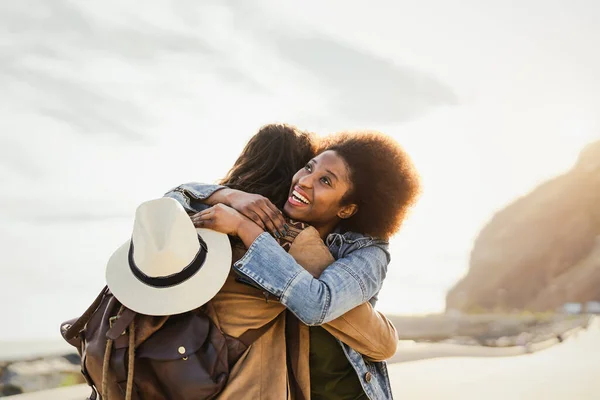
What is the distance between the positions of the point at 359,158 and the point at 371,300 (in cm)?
58

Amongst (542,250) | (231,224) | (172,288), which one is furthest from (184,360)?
(542,250)

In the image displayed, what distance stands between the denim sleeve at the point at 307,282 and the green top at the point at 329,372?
28cm

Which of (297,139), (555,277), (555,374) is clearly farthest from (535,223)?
(297,139)

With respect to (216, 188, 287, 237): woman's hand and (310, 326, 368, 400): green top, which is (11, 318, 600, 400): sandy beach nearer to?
(310, 326, 368, 400): green top

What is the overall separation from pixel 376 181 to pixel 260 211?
0.55 meters

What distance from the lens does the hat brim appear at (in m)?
2.43

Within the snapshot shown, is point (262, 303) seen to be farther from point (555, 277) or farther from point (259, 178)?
point (555, 277)

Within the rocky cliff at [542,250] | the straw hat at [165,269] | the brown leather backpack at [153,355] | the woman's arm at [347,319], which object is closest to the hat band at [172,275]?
the straw hat at [165,269]

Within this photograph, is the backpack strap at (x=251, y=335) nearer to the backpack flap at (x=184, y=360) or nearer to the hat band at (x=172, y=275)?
the backpack flap at (x=184, y=360)

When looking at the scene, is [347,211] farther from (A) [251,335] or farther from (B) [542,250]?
(B) [542,250]

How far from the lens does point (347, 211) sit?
302 cm

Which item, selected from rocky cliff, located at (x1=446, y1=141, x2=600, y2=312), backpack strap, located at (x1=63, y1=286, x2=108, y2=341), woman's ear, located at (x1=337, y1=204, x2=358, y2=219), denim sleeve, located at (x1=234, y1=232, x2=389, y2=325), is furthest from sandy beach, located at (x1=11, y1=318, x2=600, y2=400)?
rocky cliff, located at (x1=446, y1=141, x2=600, y2=312)

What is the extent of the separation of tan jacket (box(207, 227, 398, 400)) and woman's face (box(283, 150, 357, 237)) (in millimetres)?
102

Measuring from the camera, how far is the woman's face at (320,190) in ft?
9.39
